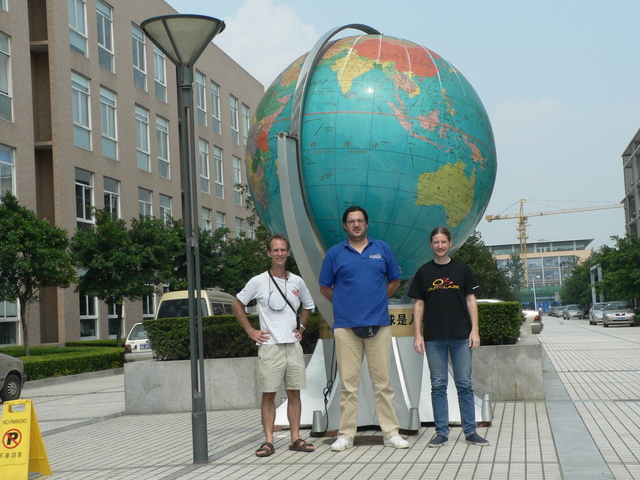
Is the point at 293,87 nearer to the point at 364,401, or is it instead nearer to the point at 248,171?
the point at 248,171

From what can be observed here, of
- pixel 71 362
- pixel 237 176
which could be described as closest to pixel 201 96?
pixel 237 176

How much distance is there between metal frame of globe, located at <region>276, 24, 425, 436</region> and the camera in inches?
315

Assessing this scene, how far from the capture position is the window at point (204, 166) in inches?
1670

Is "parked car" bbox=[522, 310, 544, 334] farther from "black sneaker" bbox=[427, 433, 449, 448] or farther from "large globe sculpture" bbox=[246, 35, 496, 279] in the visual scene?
"black sneaker" bbox=[427, 433, 449, 448]

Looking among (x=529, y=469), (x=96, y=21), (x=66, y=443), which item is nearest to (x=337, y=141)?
(x=529, y=469)

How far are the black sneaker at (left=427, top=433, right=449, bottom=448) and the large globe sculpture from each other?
2126 millimetres

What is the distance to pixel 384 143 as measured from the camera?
8.09 metres

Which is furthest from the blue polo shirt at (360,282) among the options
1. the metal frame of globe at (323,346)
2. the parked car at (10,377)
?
the parked car at (10,377)

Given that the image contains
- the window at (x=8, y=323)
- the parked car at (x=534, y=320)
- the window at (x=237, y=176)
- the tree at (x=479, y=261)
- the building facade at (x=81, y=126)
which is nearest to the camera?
the window at (x=8, y=323)

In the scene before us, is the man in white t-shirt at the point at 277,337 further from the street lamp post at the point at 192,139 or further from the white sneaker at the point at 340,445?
the street lamp post at the point at 192,139

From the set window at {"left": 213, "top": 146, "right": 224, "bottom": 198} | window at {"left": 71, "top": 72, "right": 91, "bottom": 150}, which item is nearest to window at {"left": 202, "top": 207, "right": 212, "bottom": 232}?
window at {"left": 213, "top": 146, "right": 224, "bottom": 198}

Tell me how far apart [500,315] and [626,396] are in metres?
1.90

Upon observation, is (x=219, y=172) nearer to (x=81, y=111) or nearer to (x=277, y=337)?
(x=81, y=111)

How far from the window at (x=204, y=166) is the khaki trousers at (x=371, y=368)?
35.5m
